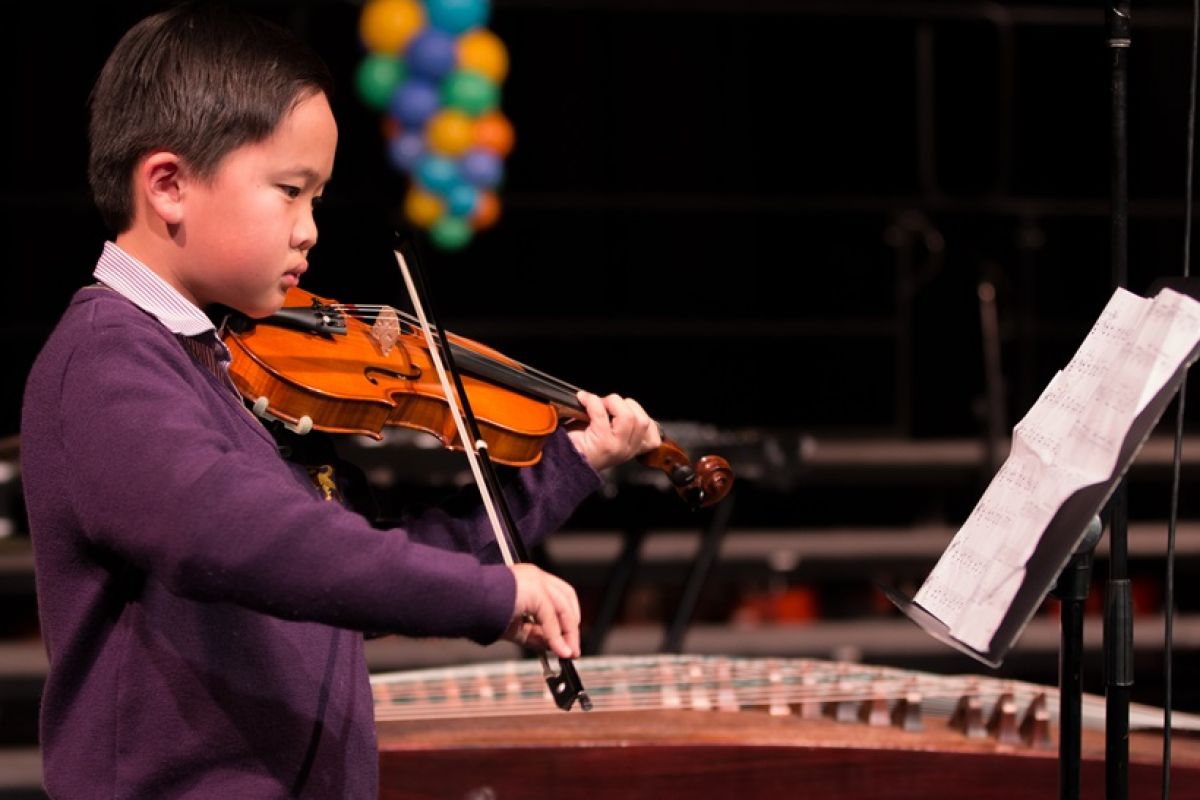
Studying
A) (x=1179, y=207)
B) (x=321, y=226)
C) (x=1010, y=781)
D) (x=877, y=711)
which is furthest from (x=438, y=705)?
(x=1179, y=207)

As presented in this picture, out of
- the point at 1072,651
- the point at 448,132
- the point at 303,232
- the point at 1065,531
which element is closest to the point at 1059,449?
the point at 1065,531

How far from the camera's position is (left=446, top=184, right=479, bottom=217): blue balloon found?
12.9 ft

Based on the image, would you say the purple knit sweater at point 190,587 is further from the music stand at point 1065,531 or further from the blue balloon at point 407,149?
the blue balloon at point 407,149

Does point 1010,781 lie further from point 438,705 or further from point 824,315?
point 824,315

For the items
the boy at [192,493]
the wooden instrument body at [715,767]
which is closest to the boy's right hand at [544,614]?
the boy at [192,493]

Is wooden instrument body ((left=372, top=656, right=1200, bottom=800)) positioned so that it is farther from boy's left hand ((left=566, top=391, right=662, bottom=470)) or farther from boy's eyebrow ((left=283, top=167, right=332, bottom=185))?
boy's eyebrow ((left=283, top=167, right=332, bottom=185))

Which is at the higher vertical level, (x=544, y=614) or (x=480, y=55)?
(x=480, y=55)

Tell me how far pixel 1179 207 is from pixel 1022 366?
784 millimetres

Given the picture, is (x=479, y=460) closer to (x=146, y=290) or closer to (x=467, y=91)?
Answer: (x=146, y=290)

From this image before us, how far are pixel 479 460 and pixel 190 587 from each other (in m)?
0.33

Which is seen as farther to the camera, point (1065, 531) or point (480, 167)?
point (480, 167)

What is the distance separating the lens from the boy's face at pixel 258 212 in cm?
129

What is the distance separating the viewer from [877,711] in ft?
6.84

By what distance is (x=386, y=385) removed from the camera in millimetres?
1571
